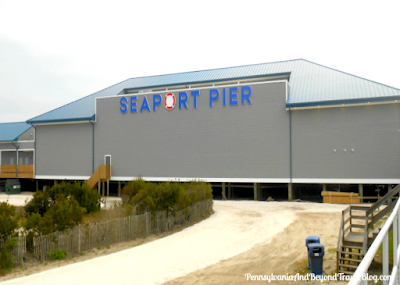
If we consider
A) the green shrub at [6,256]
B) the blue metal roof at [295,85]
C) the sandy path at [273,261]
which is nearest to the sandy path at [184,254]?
the sandy path at [273,261]

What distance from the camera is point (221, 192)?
116ft

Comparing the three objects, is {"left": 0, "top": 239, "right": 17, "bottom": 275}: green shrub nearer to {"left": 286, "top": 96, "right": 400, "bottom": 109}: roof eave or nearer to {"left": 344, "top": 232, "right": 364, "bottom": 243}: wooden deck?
{"left": 344, "top": 232, "right": 364, "bottom": 243}: wooden deck

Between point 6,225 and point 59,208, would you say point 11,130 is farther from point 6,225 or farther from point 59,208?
point 6,225

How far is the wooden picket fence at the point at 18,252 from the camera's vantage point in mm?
12336

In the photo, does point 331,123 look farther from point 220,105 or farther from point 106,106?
point 106,106

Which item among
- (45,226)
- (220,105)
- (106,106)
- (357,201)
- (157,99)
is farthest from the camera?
(106,106)

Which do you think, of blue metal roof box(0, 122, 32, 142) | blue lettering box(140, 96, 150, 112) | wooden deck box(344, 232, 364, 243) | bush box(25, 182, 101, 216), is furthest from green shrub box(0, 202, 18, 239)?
blue metal roof box(0, 122, 32, 142)

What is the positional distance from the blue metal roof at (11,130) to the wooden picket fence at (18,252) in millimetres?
35029

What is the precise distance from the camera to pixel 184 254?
14.0m

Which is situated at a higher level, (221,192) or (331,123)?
(331,123)

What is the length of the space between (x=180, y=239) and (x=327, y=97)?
1819cm

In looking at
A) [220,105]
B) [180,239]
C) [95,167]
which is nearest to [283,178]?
[220,105]

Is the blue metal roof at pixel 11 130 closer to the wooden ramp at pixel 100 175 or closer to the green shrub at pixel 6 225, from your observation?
the wooden ramp at pixel 100 175

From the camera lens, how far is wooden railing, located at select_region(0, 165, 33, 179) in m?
41.1
